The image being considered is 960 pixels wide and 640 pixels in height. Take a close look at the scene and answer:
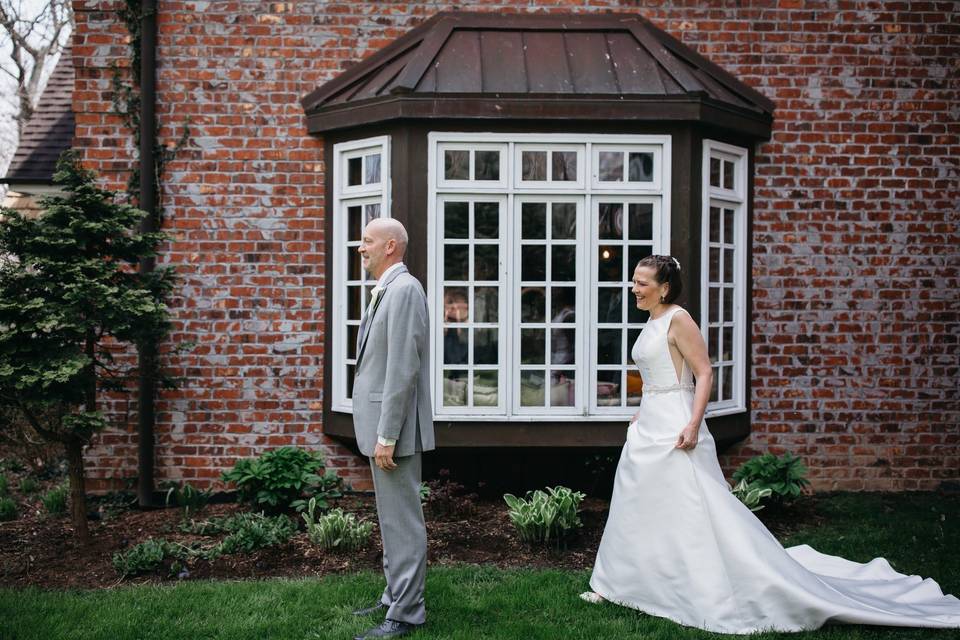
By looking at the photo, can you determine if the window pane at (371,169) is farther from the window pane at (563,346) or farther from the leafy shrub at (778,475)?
the leafy shrub at (778,475)

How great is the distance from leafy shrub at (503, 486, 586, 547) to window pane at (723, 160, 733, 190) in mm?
2872

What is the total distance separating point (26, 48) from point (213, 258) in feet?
46.3

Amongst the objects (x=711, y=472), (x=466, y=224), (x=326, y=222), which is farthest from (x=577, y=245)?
(x=711, y=472)

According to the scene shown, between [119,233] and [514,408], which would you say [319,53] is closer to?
[119,233]

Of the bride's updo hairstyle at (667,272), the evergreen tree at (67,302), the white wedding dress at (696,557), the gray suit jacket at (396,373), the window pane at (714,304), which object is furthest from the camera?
the window pane at (714,304)

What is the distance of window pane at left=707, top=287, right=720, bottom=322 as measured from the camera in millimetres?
6703

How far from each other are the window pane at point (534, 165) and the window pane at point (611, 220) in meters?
0.51

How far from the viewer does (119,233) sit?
5.45 m

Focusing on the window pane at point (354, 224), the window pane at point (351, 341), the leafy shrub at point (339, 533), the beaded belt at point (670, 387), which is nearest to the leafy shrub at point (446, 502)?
the leafy shrub at point (339, 533)

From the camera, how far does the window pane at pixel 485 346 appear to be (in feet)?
20.6

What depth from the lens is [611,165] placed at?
20.7ft

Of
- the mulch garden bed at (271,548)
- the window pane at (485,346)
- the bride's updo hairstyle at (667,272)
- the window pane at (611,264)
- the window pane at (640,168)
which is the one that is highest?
the window pane at (640,168)

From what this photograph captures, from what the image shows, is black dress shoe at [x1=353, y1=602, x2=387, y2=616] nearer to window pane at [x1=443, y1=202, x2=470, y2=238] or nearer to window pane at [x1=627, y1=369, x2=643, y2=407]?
window pane at [x1=627, y1=369, x2=643, y2=407]

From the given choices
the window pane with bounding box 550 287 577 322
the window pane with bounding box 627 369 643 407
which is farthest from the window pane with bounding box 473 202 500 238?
the window pane with bounding box 627 369 643 407
